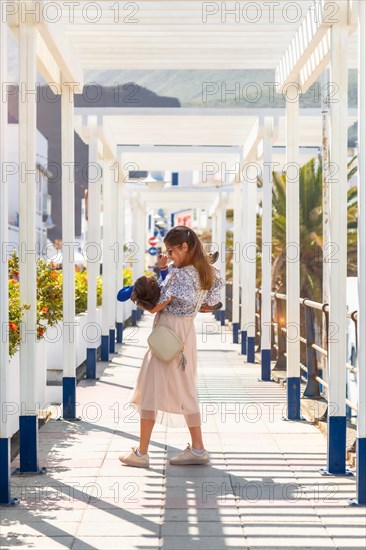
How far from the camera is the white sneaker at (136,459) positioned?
22.0ft

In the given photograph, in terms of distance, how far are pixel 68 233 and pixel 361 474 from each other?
3.89 m

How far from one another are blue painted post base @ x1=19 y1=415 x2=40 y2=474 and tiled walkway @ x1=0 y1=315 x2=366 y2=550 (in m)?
0.15

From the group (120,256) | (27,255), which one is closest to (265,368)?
(27,255)

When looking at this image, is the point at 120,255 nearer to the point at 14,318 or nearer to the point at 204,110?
the point at 204,110

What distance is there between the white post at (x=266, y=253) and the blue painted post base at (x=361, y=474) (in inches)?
254

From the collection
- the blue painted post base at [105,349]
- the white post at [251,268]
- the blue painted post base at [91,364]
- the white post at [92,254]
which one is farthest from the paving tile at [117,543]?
the white post at [251,268]

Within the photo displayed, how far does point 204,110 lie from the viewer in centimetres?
1318

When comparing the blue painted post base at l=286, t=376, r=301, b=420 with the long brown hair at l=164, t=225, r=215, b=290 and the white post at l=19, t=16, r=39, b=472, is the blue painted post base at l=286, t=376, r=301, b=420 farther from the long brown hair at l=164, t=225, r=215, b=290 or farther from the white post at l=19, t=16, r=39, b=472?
the white post at l=19, t=16, r=39, b=472

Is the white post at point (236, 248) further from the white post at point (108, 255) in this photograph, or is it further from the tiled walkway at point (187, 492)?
the tiled walkway at point (187, 492)

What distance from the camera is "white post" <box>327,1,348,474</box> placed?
20.8 feet

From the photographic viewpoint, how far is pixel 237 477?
6398 millimetres

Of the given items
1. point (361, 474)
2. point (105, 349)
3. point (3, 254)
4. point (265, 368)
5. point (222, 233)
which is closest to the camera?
point (3, 254)

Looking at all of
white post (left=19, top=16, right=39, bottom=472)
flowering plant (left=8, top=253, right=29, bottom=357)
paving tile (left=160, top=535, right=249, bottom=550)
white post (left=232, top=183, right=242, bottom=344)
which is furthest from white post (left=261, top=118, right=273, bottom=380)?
paving tile (left=160, top=535, right=249, bottom=550)

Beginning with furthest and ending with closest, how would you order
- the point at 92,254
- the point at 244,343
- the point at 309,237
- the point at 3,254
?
the point at 309,237
the point at 244,343
the point at 92,254
the point at 3,254
